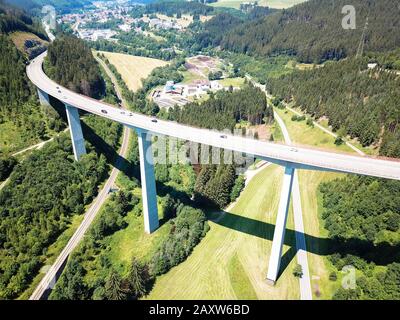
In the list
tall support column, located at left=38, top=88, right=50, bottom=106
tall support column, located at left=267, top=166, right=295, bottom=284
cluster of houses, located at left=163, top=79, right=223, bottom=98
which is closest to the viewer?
tall support column, located at left=267, top=166, right=295, bottom=284

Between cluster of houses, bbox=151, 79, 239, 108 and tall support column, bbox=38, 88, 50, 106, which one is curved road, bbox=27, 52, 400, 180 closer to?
tall support column, bbox=38, 88, 50, 106

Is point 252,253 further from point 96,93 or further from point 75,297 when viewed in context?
point 96,93

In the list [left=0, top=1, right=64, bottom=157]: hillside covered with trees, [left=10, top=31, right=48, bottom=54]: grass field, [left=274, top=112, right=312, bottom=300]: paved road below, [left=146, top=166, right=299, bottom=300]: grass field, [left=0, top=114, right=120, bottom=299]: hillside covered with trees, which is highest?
[left=10, top=31, right=48, bottom=54]: grass field

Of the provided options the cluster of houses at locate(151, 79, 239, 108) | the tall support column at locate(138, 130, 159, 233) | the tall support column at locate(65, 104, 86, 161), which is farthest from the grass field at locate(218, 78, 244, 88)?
the tall support column at locate(138, 130, 159, 233)

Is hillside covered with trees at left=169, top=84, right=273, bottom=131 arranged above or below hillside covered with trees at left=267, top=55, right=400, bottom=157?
below

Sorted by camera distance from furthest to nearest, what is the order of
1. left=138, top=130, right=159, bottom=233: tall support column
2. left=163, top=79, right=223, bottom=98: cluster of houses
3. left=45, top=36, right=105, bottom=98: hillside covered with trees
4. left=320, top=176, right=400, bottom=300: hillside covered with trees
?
left=163, top=79, right=223, bottom=98: cluster of houses
left=45, top=36, right=105, bottom=98: hillside covered with trees
left=138, top=130, right=159, bottom=233: tall support column
left=320, top=176, right=400, bottom=300: hillside covered with trees

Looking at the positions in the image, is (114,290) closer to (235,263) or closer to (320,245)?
(235,263)

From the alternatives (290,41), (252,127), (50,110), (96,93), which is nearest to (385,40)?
(290,41)

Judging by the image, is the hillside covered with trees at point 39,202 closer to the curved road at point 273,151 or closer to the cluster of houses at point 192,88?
the curved road at point 273,151
